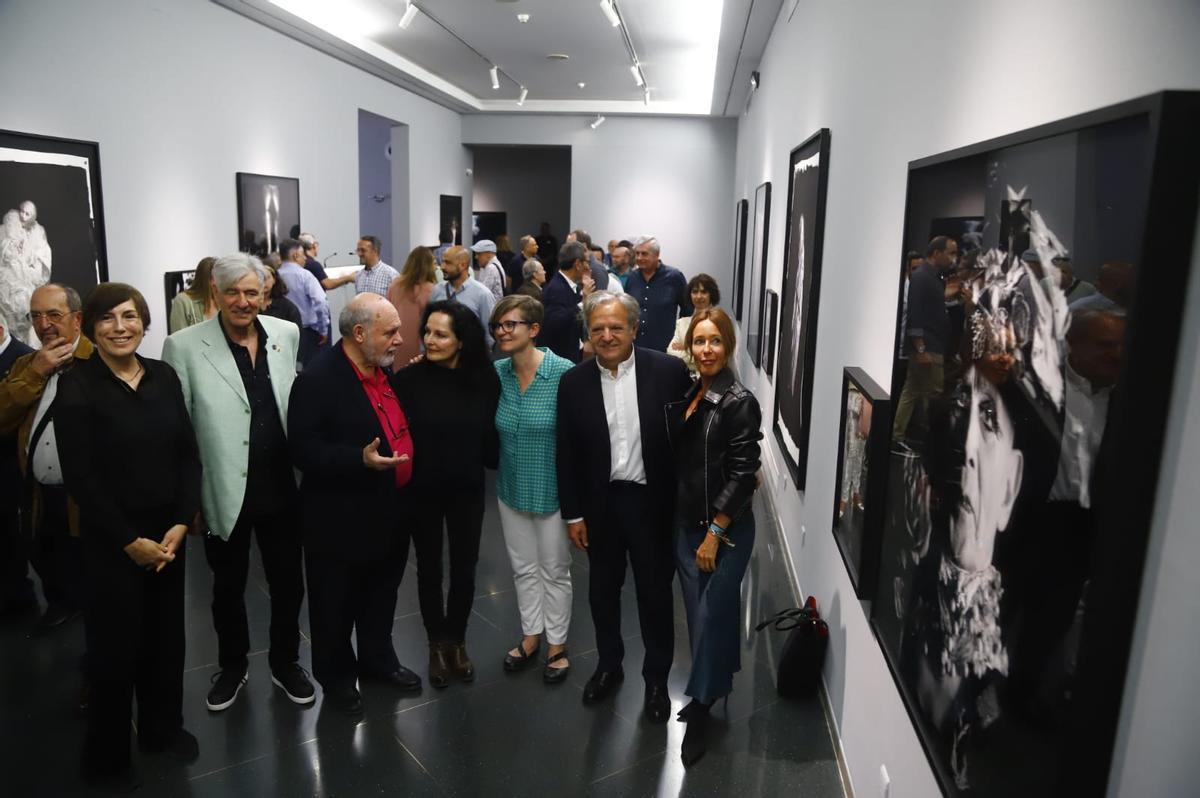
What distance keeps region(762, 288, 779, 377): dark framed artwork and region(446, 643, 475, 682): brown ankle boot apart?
338 centimetres

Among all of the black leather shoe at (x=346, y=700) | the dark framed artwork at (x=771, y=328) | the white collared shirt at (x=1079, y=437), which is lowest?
the black leather shoe at (x=346, y=700)

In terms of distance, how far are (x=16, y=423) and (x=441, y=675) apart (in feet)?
7.56

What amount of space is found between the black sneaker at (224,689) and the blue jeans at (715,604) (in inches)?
81.5

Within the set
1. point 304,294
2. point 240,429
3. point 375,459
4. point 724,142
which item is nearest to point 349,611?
point 375,459

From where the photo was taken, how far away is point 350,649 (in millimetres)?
4047

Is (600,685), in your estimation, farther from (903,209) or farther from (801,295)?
(903,209)

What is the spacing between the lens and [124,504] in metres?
3.24

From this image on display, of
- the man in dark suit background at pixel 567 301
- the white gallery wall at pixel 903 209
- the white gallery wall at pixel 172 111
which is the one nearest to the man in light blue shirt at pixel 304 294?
the white gallery wall at pixel 172 111

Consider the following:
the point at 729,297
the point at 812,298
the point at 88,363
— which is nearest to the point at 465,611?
the point at 88,363

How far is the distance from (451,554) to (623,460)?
103cm

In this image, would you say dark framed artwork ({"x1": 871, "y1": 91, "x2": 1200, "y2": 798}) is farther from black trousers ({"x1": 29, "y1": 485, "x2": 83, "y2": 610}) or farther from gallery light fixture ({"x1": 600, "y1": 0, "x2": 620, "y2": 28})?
gallery light fixture ({"x1": 600, "y1": 0, "x2": 620, "y2": 28})

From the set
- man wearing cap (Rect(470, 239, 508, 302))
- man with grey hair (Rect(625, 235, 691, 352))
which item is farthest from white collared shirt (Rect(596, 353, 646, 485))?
man wearing cap (Rect(470, 239, 508, 302))

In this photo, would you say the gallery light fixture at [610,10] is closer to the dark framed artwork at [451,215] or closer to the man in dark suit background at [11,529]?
the man in dark suit background at [11,529]

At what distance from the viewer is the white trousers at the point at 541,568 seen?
4.20 meters
